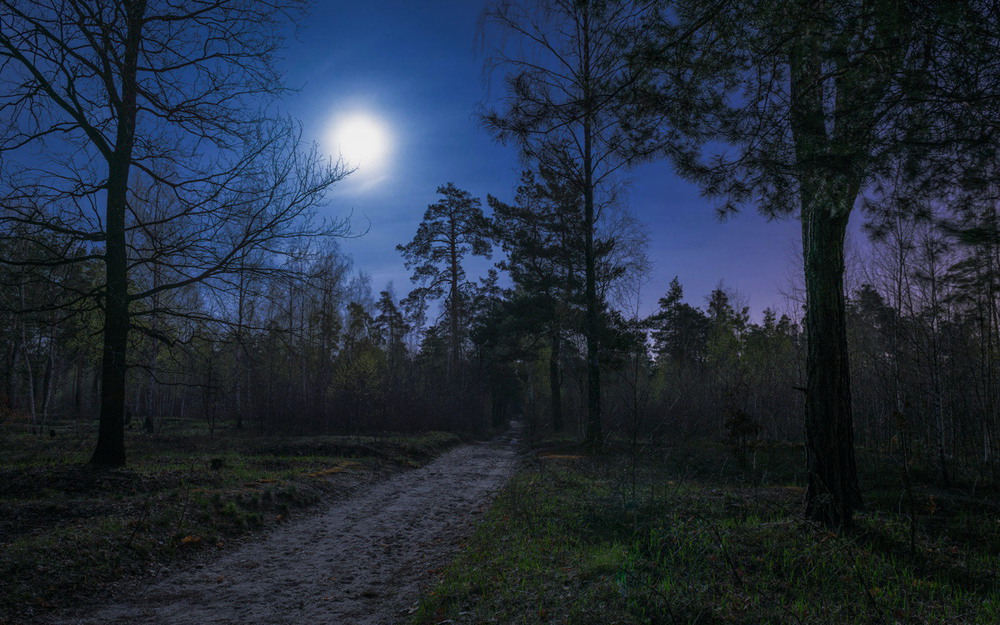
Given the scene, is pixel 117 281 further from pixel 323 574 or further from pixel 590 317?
pixel 590 317

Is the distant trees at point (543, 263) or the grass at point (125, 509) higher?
the distant trees at point (543, 263)

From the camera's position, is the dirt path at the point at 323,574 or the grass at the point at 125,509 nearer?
the dirt path at the point at 323,574

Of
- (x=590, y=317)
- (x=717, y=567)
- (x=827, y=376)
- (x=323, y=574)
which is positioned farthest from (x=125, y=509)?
(x=590, y=317)

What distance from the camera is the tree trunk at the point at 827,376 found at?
17.5 ft

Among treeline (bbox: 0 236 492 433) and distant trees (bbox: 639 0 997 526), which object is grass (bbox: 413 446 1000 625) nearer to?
distant trees (bbox: 639 0 997 526)

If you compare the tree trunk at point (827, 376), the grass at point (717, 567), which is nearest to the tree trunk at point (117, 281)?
the grass at point (717, 567)

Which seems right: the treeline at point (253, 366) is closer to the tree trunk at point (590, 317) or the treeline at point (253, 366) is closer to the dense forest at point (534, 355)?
the dense forest at point (534, 355)

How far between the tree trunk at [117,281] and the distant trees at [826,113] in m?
9.43

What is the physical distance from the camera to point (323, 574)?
5.12 m

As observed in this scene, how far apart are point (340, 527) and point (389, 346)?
4253cm

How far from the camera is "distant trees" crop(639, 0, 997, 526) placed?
3701 mm

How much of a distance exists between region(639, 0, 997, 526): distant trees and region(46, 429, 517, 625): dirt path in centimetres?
466

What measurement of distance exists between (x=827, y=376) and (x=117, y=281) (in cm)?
1123

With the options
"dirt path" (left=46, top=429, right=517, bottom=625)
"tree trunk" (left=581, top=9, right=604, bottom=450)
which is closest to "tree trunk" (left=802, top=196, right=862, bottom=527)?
"dirt path" (left=46, top=429, right=517, bottom=625)
